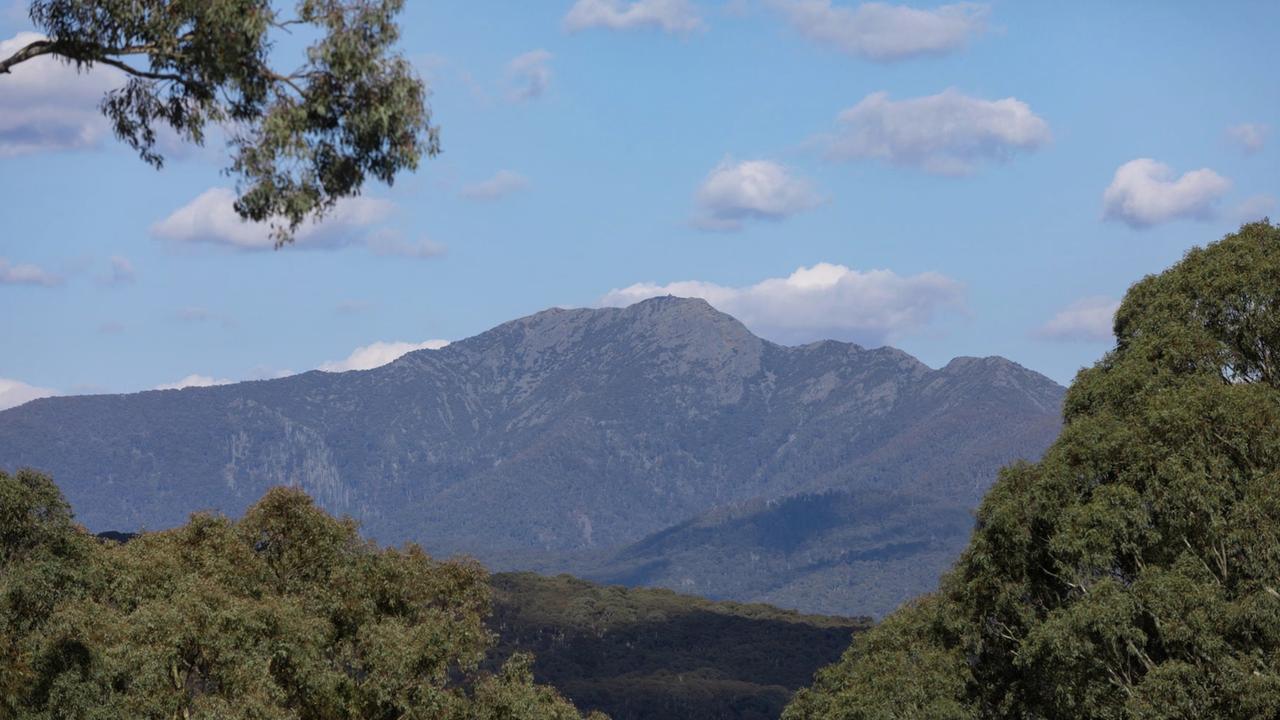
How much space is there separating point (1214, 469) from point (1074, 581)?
6.77 m

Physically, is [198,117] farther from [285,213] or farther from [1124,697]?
[1124,697]

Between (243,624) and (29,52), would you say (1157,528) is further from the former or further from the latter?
(29,52)

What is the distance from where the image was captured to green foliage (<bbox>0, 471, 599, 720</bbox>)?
152ft

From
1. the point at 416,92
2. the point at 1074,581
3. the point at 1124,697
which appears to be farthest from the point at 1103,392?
the point at 416,92

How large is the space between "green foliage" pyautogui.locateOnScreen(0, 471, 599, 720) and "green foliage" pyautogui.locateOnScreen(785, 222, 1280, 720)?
59.5ft

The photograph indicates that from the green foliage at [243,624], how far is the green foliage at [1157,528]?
18.1m

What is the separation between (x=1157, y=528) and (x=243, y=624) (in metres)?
29.1

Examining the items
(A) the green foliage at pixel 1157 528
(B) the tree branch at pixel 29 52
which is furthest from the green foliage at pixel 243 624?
(B) the tree branch at pixel 29 52

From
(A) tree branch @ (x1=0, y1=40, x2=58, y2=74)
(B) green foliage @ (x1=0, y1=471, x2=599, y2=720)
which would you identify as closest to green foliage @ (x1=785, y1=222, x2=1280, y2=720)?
(B) green foliage @ (x1=0, y1=471, x2=599, y2=720)

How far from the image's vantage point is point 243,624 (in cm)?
4700

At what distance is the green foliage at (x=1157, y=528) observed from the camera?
46.3 m

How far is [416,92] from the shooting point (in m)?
26.7

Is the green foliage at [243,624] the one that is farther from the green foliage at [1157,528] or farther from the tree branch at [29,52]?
the tree branch at [29,52]

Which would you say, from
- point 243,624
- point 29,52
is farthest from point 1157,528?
point 29,52
